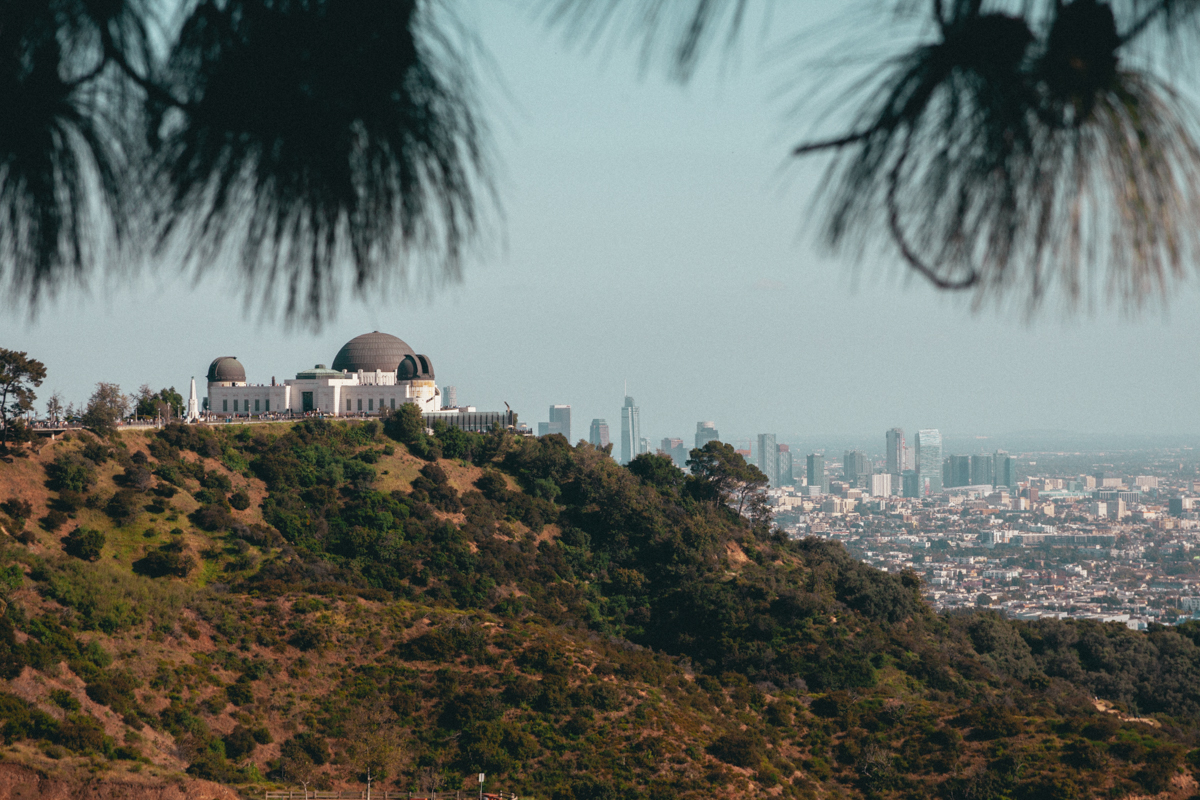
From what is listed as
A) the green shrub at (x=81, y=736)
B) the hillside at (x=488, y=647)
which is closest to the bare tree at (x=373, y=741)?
the hillside at (x=488, y=647)

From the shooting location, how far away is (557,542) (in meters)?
43.2

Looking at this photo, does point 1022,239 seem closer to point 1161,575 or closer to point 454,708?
point 454,708

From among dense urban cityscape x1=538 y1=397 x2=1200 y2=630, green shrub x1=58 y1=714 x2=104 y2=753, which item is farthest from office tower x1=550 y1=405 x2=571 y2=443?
green shrub x1=58 y1=714 x2=104 y2=753

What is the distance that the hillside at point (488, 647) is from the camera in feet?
76.3

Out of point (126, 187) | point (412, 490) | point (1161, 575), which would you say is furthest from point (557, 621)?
point (1161, 575)

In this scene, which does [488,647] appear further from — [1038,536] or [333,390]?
[1038,536]

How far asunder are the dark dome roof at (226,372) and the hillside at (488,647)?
26.6ft

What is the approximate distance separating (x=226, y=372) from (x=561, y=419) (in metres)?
113

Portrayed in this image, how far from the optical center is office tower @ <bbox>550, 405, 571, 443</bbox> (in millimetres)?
159625

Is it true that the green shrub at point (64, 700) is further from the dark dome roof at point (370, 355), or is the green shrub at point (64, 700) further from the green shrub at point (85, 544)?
the dark dome roof at point (370, 355)

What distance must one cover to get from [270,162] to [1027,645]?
4667cm

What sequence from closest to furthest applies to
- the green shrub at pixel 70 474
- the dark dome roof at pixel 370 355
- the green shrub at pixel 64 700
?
the green shrub at pixel 64 700 < the green shrub at pixel 70 474 < the dark dome roof at pixel 370 355

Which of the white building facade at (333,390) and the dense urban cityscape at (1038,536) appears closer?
the white building facade at (333,390)

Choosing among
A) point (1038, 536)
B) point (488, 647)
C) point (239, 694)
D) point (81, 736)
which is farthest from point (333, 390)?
point (1038, 536)
